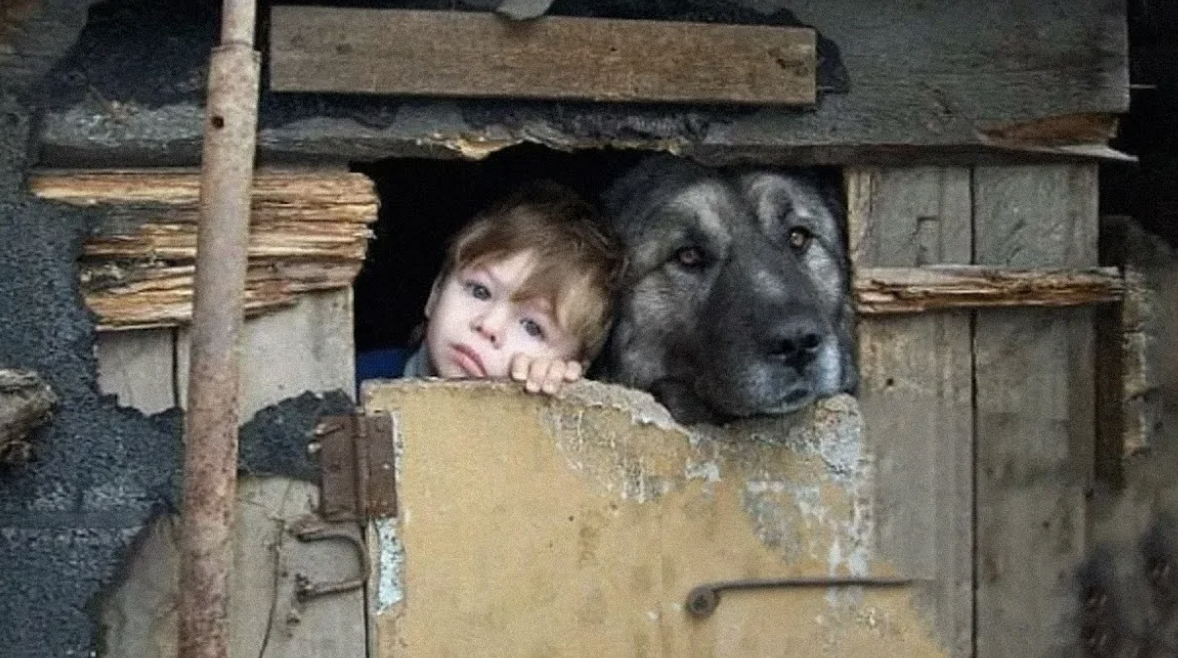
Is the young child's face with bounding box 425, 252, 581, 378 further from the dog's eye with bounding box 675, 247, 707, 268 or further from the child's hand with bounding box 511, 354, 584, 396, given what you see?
the dog's eye with bounding box 675, 247, 707, 268

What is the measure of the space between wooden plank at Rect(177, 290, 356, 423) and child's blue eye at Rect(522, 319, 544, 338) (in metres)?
0.42

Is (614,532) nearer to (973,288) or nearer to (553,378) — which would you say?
(553,378)

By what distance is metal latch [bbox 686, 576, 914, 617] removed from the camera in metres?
3.35

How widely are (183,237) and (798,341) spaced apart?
1.07 meters

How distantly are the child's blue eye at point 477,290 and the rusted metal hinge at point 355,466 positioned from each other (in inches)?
15.3

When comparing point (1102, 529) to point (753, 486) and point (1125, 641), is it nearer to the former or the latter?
point (1125, 641)

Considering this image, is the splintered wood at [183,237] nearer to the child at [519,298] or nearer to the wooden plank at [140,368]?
the wooden plank at [140,368]

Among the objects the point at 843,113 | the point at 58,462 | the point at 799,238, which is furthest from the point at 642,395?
the point at 58,462

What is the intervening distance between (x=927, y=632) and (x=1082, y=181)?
2.94 feet

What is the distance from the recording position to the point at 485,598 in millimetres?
3197

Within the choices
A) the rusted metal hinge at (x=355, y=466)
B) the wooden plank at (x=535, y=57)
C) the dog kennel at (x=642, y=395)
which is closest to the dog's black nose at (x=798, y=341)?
the dog kennel at (x=642, y=395)

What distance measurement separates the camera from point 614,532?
3.29 m

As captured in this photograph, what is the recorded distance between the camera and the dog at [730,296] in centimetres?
331

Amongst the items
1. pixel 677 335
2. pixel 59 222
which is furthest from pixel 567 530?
pixel 59 222
